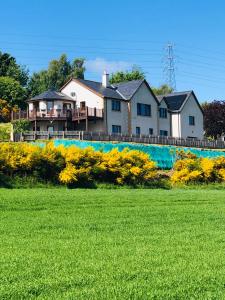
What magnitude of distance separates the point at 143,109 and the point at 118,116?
160 inches

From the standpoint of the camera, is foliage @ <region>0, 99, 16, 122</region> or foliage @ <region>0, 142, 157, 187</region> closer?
foliage @ <region>0, 142, 157, 187</region>

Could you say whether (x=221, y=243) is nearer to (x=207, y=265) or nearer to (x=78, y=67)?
(x=207, y=265)

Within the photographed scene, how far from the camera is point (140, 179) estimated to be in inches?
1056

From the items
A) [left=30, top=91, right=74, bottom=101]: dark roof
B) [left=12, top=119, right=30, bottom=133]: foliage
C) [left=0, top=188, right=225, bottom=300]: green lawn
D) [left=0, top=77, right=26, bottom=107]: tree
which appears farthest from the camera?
[left=0, top=77, right=26, bottom=107]: tree

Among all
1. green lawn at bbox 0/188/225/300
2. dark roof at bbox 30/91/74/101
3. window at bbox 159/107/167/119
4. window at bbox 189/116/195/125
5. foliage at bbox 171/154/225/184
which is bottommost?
green lawn at bbox 0/188/225/300

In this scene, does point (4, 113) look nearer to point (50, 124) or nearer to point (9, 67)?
point (50, 124)

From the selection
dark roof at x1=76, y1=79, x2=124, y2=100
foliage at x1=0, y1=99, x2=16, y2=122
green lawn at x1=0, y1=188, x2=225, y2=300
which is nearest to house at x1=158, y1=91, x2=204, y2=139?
dark roof at x1=76, y1=79, x2=124, y2=100

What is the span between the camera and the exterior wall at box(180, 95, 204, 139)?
65.9 m

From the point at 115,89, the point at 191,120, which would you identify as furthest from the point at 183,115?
the point at 115,89

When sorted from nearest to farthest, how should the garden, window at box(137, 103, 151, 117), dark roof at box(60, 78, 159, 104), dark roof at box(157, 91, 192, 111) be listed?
1. the garden
2. dark roof at box(60, 78, 159, 104)
3. window at box(137, 103, 151, 117)
4. dark roof at box(157, 91, 192, 111)

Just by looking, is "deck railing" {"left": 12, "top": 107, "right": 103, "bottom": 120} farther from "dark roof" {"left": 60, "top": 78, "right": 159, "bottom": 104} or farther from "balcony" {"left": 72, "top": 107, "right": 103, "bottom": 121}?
"dark roof" {"left": 60, "top": 78, "right": 159, "bottom": 104}

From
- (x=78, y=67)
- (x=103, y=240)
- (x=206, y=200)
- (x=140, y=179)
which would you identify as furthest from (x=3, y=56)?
(x=103, y=240)

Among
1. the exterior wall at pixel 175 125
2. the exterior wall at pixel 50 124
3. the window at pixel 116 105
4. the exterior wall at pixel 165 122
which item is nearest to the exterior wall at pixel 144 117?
the exterior wall at pixel 165 122

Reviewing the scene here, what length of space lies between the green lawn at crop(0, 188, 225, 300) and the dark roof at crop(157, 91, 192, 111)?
166ft
